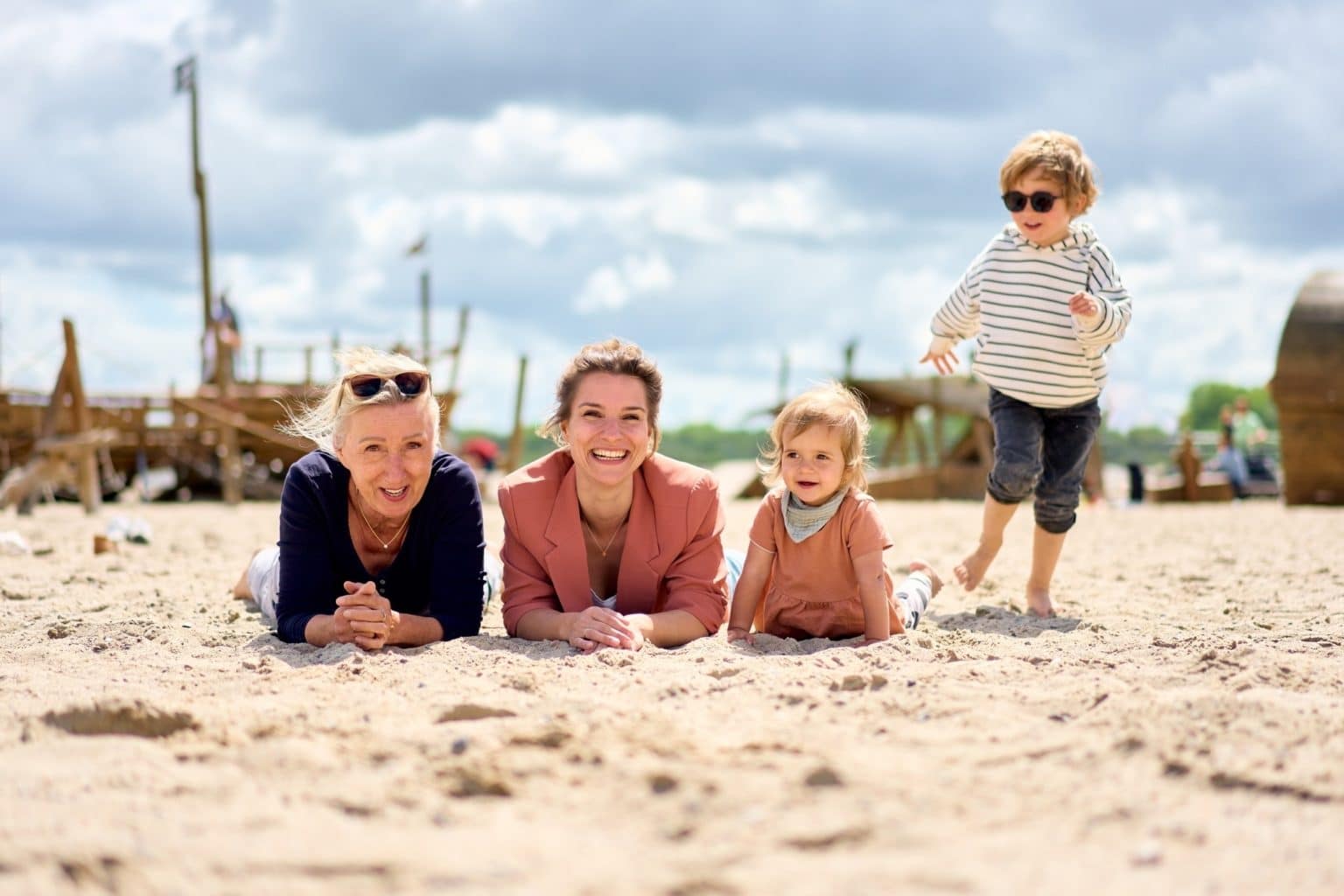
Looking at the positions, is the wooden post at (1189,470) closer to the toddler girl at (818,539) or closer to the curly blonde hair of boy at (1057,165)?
the curly blonde hair of boy at (1057,165)

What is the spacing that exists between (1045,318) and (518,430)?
1516cm

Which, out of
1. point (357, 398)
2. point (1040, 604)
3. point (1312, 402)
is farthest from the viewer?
point (1312, 402)

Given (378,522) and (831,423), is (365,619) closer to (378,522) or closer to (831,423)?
(378,522)

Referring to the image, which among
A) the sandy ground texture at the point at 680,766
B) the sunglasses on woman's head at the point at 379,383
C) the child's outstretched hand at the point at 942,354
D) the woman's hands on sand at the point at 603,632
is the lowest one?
the sandy ground texture at the point at 680,766

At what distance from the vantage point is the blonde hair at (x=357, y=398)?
383 cm

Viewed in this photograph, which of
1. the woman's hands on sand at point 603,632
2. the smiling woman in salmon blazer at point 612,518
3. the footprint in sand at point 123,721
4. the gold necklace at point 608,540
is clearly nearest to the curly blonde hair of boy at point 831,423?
the smiling woman in salmon blazer at point 612,518

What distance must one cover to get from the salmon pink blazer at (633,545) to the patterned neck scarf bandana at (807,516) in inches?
9.7

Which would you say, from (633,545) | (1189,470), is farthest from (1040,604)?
(1189,470)

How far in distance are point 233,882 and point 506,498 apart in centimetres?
218

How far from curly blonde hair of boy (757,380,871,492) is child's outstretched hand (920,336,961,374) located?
1301 mm

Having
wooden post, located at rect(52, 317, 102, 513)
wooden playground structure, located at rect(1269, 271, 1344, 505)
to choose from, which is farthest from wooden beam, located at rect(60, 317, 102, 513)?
wooden playground structure, located at rect(1269, 271, 1344, 505)

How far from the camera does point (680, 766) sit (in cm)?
233

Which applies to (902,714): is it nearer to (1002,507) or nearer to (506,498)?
(506,498)

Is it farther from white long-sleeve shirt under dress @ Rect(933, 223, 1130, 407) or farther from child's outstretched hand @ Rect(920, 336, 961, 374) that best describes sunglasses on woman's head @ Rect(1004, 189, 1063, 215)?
child's outstretched hand @ Rect(920, 336, 961, 374)
